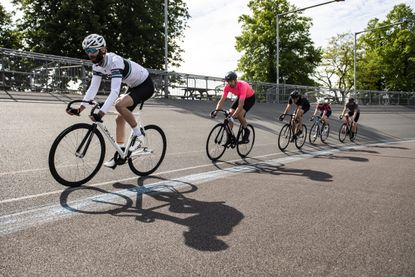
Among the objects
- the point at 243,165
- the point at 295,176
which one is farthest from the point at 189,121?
the point at 295,176

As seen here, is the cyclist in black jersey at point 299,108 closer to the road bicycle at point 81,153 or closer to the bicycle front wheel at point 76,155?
the road bicycle at point 81,153

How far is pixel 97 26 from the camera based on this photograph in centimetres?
2881

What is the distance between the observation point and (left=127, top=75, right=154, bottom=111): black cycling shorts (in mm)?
5887

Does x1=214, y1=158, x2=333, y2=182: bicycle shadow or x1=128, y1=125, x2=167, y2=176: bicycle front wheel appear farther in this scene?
x1=214, y1=158, x2=333, y2=182: bicycle shadow

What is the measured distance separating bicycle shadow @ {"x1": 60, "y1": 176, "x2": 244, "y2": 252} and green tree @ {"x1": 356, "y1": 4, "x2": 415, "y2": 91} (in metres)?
53.7

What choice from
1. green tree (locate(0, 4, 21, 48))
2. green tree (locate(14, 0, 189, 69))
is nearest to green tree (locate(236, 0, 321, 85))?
green tree (locate(14, 0, 189, 69))

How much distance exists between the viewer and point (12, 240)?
311cm

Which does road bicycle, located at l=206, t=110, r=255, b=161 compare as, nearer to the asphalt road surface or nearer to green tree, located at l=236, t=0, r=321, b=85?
the asphalt road surface

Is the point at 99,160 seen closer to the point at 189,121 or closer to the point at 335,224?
the point at 335,224

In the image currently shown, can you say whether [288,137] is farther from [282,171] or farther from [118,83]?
[118,83]

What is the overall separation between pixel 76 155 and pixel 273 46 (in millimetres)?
43878

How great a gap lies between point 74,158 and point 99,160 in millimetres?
425

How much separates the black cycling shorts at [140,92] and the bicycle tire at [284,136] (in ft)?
19.6

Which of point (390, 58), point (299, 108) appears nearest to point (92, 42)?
point (299, 108)
